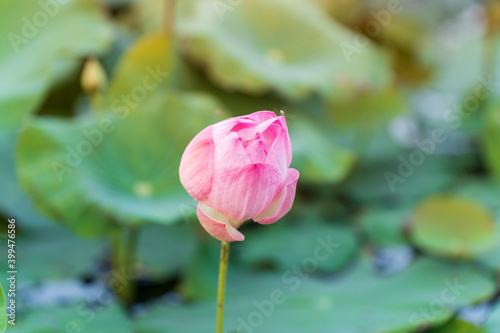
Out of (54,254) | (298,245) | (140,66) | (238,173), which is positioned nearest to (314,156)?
(298,245)

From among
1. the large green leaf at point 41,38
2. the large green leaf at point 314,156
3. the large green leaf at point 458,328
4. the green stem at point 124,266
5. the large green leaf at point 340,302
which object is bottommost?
the green stem at point 124,266

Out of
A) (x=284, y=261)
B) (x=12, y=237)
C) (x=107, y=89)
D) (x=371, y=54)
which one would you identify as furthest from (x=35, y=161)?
(x=371, y=54)

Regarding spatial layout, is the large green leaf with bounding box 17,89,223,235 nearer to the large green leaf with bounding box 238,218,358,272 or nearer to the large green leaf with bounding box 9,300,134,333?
the large green leaf with bounding box 9,300,134,333

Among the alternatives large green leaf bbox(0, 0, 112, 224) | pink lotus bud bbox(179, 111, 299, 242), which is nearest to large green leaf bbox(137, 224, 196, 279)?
large green leaf bbox(0, 0, 112, 224)

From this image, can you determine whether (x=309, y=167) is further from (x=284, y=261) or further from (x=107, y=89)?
(x=107, y=89)

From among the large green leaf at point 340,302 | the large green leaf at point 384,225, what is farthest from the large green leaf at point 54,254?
the large green leaf at point 384,225

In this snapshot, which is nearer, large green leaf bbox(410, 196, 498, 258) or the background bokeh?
the background bokeh

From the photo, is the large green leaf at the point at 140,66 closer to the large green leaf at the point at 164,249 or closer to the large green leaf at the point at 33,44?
the large green leaf at the point at 33,44
